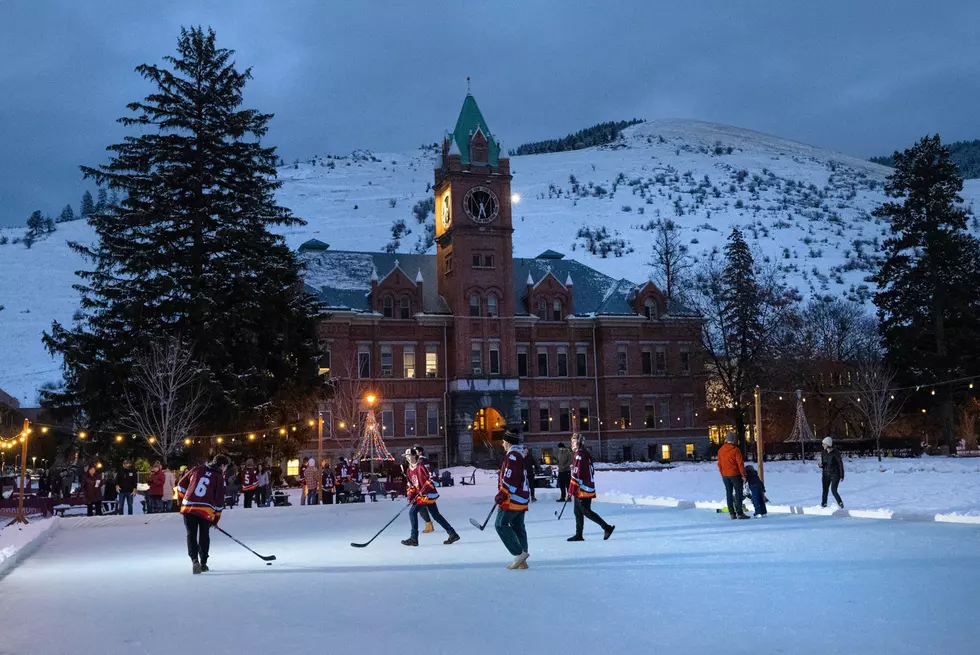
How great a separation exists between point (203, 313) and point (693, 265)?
8525 cm

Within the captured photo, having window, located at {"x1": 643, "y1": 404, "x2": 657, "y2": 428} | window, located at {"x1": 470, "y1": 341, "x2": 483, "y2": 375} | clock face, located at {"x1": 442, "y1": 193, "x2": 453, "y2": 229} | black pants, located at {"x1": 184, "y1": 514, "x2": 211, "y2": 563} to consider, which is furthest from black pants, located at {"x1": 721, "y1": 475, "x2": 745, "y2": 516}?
window, located at {"x1": 643, "y1": 404, "x2": 657, "y2": 428}

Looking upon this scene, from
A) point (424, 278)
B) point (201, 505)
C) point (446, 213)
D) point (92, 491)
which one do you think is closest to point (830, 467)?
point (201, 505)

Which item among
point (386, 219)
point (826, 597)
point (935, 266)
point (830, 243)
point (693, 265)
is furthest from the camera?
point (386, 219)

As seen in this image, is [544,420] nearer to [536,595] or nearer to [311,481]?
[311,481]

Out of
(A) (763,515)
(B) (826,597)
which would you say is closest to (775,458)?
(A) (763,515)

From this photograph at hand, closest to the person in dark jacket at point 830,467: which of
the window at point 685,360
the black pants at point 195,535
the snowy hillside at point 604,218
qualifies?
the black pants at point 195,535

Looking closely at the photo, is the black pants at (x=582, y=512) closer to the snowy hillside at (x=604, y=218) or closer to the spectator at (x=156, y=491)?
the spectator at (x=156, y=491)

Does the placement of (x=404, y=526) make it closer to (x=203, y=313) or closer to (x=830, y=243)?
(x=203, y=313)

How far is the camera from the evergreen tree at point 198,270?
1398 inches

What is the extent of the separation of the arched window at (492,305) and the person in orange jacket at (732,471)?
42126 mm

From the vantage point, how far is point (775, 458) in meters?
50.7

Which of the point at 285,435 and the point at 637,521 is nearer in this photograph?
the point at 637,521

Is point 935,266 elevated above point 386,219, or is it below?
below

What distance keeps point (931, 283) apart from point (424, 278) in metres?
31.7
